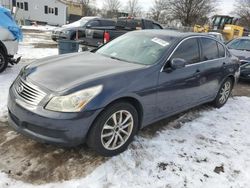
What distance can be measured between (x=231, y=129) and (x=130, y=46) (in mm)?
2321

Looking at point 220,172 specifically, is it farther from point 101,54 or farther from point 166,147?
point 101,54

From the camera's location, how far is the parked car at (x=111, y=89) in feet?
9.41

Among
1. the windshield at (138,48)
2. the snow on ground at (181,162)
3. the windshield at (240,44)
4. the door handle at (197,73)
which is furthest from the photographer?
the windshield at (240,44)

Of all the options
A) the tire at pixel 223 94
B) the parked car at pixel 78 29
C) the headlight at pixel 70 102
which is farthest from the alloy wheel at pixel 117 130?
the parked car at pixel 78 29

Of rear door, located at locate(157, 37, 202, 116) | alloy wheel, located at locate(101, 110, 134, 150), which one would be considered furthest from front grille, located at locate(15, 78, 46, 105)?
rear door, located at locate(157, 37, 202, 116)

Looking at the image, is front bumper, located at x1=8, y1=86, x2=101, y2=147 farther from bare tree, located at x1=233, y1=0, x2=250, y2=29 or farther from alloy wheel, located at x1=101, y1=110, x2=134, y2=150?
bare tree, located at x1=233, y1=0, x2=250, y2=29

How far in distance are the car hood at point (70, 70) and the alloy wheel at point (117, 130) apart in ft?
1.78

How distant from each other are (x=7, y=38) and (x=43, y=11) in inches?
1347

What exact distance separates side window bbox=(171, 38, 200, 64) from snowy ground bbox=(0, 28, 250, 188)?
119 centimetres

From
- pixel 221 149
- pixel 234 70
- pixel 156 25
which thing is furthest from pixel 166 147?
pixel 156 25

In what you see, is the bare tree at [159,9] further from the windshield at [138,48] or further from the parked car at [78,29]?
the windshield at [138,48]

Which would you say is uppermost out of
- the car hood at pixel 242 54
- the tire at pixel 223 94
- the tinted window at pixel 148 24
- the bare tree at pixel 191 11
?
the bare tree at pixel 191 11

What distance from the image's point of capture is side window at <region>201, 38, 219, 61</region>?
4766 millimetres

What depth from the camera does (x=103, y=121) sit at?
303 centimetres
